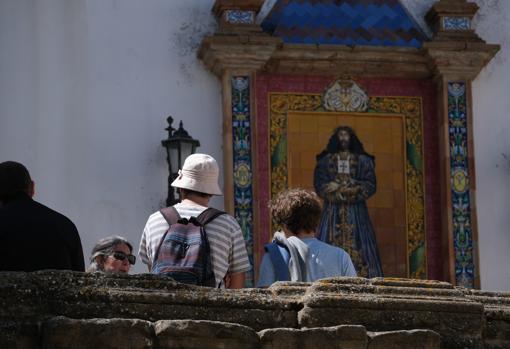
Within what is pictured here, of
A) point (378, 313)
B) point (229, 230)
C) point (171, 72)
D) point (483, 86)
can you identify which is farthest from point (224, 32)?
point (378, 313)

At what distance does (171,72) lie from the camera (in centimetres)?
1608

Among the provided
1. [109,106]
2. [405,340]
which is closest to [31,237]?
[405,340]

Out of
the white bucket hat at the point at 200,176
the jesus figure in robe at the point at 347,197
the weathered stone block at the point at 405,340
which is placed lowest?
the weathered stone block at the point at 405,340

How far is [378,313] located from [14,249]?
1811mm

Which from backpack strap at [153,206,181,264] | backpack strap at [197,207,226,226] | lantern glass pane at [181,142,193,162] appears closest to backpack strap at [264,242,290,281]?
backpack strap at [197,207,226,226]

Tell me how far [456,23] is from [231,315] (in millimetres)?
9550

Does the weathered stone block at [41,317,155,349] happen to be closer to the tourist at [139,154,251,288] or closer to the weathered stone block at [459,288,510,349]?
the tourist at [139,154,251,288]

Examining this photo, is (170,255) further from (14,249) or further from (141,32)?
(141,32)

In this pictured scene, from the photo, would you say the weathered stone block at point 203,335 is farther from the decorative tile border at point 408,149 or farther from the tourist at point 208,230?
the decorative tile border at point 408,149

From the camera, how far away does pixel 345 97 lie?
16391 millimetres

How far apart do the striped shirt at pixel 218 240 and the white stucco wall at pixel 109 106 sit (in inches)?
266

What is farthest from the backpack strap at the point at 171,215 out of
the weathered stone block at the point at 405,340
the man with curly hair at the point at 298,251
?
the weathered stone block at the point at 405,340

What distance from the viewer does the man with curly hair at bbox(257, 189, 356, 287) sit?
29.3ft

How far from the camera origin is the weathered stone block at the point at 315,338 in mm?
7238
